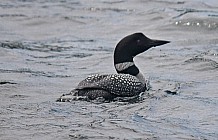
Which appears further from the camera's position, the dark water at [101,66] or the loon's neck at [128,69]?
the loon's neck at [128,69]

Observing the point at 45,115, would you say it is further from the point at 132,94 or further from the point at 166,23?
the point at 166,23

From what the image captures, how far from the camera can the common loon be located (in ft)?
32.8

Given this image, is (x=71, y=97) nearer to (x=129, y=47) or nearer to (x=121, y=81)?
(x=121, y=81)

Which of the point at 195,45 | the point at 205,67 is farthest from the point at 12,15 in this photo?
the point at 205,67

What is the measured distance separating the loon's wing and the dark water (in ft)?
0.63

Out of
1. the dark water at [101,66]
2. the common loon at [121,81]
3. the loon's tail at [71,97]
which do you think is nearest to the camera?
the dark water at [101,66]

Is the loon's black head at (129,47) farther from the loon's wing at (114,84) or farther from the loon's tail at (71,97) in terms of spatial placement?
the loon's tail at (71,97)

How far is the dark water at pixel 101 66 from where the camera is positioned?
8.79 m

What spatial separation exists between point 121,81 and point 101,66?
289 cm

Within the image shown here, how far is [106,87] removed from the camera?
10.1 m

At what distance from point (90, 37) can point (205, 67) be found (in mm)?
3946

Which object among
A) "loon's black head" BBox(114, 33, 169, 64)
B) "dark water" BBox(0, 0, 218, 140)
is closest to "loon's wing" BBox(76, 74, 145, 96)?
"dark water" BBox(0, 0, 218, 140)

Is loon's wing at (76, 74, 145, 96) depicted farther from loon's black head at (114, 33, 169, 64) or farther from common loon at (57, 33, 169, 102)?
loon's black head at (114, 33, 169, 64)

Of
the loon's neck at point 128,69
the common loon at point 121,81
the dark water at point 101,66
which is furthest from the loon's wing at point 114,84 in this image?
the loon's neck at point 128,69
